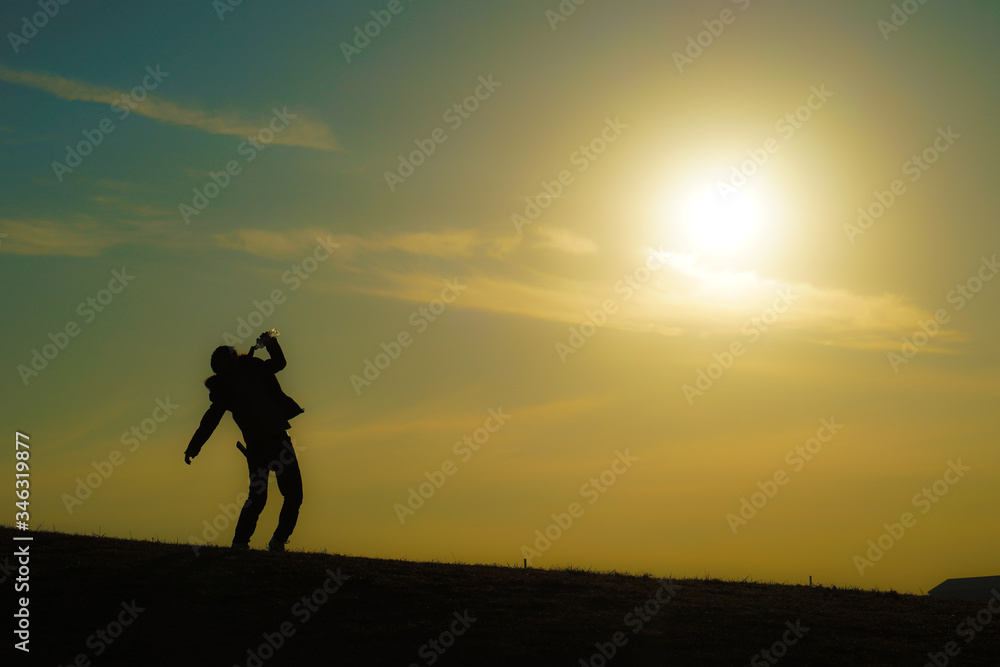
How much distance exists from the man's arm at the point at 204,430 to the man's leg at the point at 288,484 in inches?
45.9

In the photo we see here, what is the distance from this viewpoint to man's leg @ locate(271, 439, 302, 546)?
49.5ft

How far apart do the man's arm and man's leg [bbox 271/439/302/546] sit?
1.16 m

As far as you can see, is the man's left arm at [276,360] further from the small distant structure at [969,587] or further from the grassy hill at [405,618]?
the small distant structure at [969,587]

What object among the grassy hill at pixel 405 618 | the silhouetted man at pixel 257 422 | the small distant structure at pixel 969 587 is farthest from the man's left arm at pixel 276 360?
the small distant structure at pixel 969 587

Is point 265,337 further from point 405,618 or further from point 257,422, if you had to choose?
point 405,618

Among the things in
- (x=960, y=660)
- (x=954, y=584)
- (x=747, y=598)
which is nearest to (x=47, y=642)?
(x=747, y=598)

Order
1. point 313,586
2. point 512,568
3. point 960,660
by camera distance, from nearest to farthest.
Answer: point 960,660, point 313,586, point 512,568

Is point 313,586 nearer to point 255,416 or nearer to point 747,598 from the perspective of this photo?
point 255,416

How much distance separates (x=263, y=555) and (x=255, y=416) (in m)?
2.23

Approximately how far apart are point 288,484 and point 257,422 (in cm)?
116

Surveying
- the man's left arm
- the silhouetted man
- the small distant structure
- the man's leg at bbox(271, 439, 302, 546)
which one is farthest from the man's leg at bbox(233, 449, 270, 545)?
the small distant structure

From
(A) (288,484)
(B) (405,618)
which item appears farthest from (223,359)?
(B) (405,618)

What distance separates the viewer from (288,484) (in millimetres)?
15109

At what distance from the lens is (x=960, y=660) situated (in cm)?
1192
